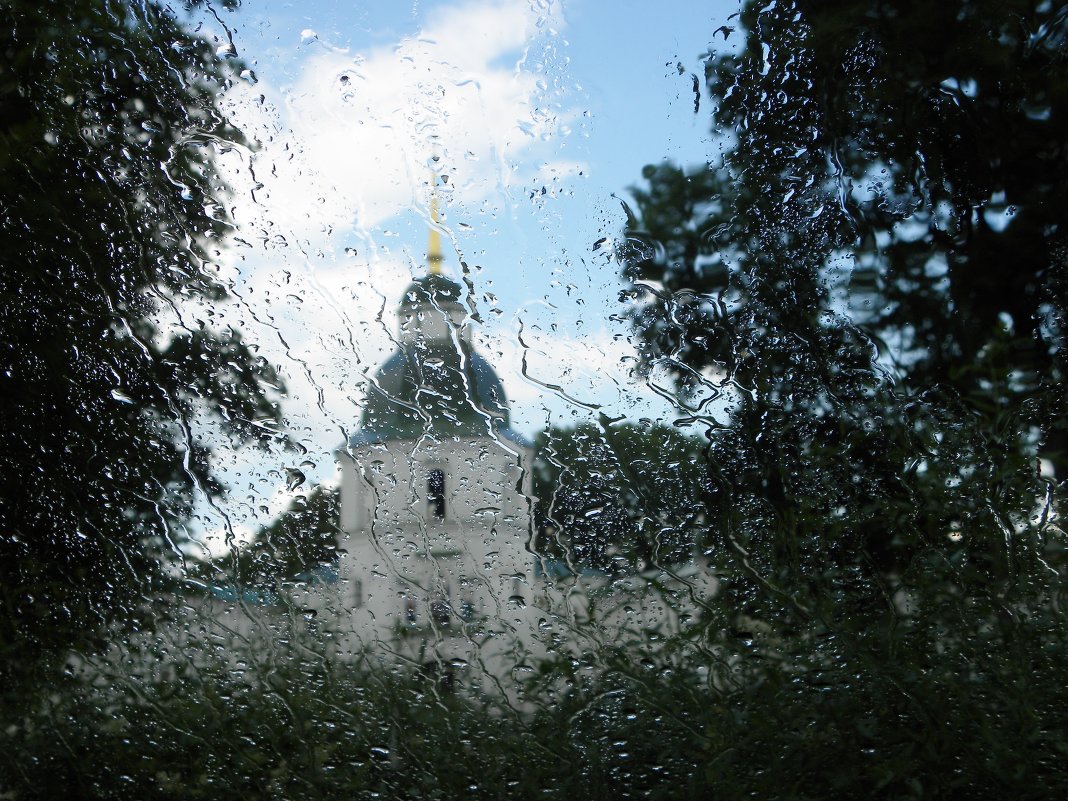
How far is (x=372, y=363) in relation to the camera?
215 cm

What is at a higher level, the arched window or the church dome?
the church dome

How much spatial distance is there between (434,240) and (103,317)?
1.06 meters

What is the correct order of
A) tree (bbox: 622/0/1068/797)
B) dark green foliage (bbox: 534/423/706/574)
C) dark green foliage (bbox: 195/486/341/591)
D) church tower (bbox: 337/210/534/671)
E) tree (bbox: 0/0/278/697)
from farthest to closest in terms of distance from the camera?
tree (bbox: 0/0/278/697), dark green foliage (bbox: 195/486/341/591), church tower (bbox: 337/210/534/671), dark green foliage (bbox: 534/423/706/574), tree (bbox: 622/0/1068/797)

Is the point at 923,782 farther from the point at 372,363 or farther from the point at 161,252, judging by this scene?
the point at 161,252

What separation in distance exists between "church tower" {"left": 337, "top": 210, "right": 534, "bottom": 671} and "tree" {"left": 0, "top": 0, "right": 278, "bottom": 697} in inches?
13.9

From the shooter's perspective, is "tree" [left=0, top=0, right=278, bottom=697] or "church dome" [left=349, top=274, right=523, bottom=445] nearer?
"church dome" [left=349, top=274, right=523, bottom=445]

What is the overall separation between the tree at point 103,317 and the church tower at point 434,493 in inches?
13.9

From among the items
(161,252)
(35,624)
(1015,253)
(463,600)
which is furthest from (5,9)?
(1015,253)

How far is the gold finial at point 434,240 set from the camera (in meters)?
2.10

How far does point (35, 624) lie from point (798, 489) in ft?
7.63

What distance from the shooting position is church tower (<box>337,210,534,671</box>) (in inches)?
80.3

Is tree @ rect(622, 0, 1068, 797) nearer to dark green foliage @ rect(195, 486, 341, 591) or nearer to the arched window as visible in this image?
the arched window

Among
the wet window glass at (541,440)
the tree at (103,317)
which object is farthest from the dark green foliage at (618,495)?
the tree at (103,317)

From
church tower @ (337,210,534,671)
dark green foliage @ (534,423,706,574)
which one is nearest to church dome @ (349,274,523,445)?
church tower @ (337,210,534,671)
